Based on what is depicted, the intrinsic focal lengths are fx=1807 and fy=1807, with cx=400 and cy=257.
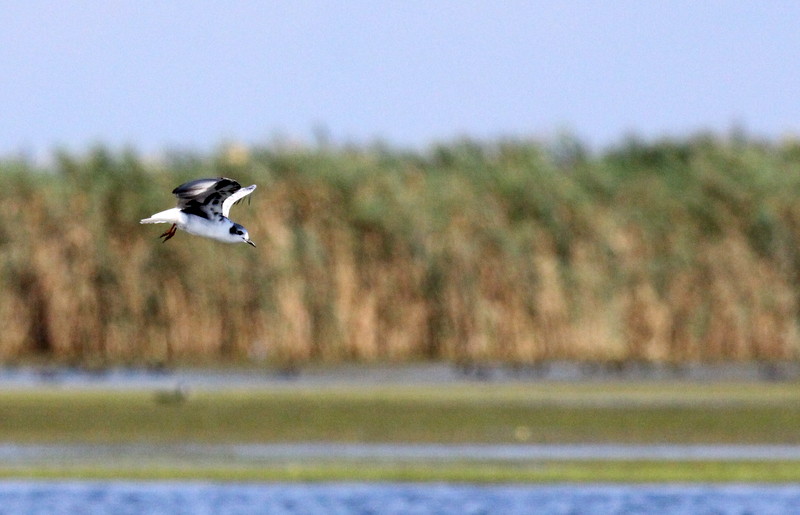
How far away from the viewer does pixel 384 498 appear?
2202cm

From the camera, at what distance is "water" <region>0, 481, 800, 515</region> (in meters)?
21.0

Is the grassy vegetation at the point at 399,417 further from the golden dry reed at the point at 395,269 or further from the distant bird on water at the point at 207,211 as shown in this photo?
the distant bird on water at the point at 207,211

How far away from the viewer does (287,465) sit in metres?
24.8

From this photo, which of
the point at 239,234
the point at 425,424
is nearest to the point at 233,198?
the point at 239,234

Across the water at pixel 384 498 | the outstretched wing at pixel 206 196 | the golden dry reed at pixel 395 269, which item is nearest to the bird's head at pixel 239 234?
the outstretched wing at pixel 206 196

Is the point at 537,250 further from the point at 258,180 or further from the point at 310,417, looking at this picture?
the point at 310,417

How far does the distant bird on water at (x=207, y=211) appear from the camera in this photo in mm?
7004

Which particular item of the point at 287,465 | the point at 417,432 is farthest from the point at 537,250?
the point at 287,465

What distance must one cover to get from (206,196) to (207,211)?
0.42ft

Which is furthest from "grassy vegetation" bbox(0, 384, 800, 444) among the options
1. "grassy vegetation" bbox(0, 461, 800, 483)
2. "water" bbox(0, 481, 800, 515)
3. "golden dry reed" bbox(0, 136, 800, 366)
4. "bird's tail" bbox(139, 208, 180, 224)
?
"bird's tail" bbox(139, 208, 180, 224)

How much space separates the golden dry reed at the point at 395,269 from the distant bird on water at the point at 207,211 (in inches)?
1247

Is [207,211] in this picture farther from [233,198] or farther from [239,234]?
[239,234]

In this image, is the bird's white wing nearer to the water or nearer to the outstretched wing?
the outstretched wing

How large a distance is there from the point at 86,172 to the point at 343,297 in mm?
7632
